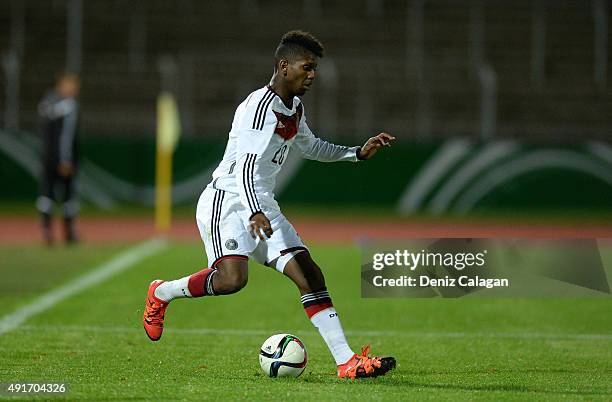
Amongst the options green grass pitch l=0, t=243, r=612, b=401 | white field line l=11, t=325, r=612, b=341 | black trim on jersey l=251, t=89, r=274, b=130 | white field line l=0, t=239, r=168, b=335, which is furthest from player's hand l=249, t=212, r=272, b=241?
white field line l=0, t=239, r=168, b=335

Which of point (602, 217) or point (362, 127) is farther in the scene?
point (362, 127)

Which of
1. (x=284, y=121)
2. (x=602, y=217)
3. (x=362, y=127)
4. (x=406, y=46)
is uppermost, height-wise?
(x=406, y=46)

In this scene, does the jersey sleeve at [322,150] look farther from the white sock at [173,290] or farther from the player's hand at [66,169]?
the player's hand at [66,169]

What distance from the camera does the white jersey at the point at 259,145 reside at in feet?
22.4

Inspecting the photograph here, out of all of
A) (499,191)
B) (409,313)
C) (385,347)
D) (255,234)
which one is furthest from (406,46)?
(255,234)

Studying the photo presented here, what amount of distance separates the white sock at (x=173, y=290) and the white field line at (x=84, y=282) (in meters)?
1.89

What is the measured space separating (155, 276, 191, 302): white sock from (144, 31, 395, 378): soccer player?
0.07m

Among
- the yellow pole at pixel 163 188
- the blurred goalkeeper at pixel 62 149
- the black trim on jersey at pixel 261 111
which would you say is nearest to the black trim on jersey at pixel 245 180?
the black trim on jersey at pixel 261 111

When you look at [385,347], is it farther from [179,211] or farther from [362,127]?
[362,127]

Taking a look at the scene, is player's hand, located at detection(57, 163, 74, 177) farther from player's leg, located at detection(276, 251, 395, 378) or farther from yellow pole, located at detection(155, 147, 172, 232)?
player's leg, located at detection(276, 251, 395, 378)

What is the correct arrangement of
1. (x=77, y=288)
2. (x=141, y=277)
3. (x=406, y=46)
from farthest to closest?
(x=406, y=46) → (x=141, y=277) → (x=77, y=288)

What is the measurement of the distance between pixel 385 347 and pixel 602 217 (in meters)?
15.9

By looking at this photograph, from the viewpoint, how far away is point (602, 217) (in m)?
23.5

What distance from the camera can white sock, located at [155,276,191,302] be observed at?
7.61m
